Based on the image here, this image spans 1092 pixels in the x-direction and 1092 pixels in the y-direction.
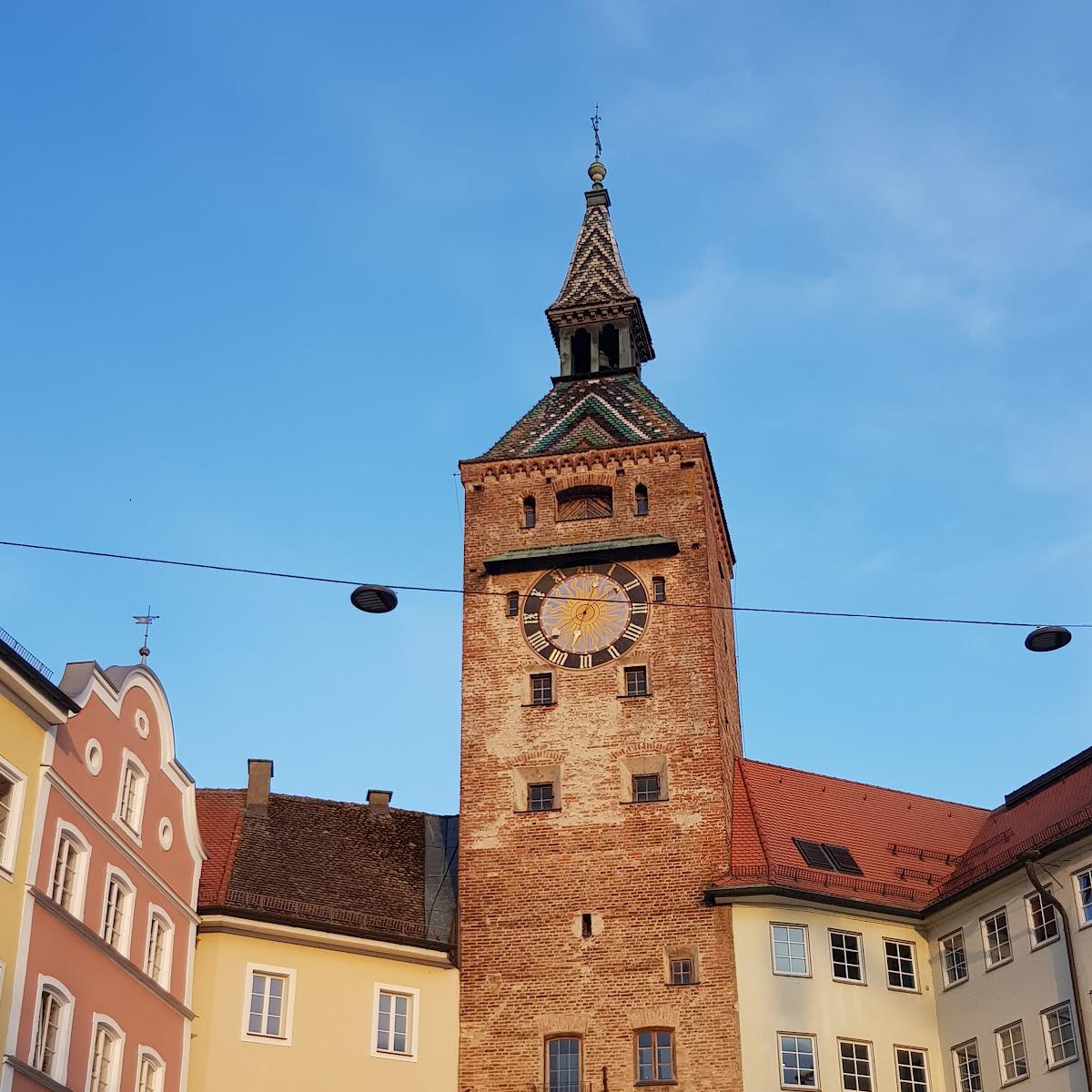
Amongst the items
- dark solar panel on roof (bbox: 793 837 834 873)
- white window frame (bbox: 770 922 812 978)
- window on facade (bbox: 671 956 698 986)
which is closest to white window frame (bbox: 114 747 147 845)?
window on facade (bbox: 671 956 698 986)

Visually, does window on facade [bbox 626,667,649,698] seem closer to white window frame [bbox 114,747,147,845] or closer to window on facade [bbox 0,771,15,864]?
white window frame [bbox 114,747,147,845]

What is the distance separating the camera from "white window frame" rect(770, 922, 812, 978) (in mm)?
40344

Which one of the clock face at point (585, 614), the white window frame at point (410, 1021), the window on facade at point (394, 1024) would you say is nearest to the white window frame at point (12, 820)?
the white window frame at point (410, 1021)

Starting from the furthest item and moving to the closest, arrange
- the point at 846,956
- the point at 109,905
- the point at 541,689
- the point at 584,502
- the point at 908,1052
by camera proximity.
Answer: the point at 584,502 → the point at 541,689 → the point at 846,956 → the point at 908,1052 → the point at 109,905

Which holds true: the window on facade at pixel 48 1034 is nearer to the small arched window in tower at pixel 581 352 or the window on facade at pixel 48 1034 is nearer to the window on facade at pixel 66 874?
the window on facade at pixel 66 874

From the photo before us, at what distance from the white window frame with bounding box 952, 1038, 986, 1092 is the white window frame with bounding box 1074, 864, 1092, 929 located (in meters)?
4.04

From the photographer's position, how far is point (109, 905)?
111 ft

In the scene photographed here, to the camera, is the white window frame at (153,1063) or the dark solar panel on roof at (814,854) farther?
the dark solar panel on roof at (814,854)

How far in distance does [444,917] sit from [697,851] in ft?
20.1

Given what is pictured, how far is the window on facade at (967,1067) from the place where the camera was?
A: 3953cm

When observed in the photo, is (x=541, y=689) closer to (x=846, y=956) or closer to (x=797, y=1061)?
(x=846, y=956)

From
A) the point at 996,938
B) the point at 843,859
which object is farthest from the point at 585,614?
the point at 996,938

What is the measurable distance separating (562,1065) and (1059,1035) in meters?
10.6

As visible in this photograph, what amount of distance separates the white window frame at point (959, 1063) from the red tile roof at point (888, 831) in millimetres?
3417
